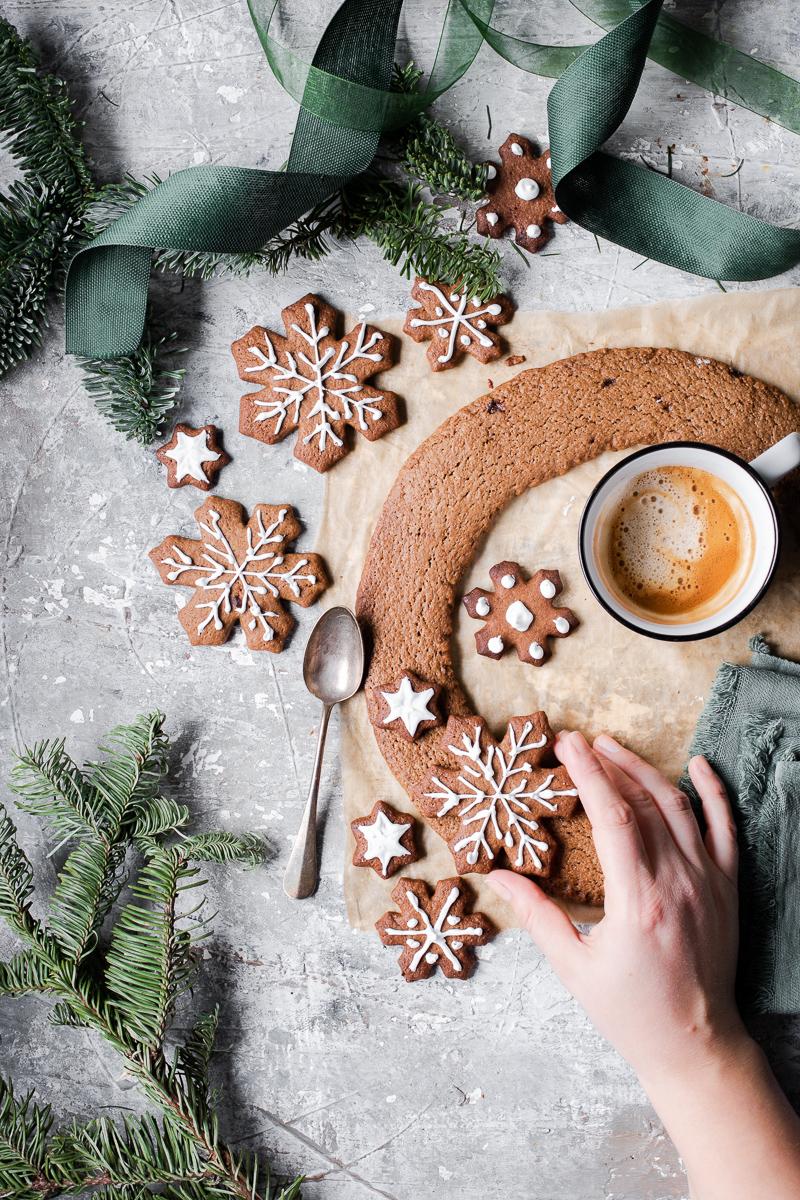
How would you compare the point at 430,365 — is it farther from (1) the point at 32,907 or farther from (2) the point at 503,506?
(1) the point at 32,907

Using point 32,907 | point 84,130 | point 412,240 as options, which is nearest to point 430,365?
point 412,240

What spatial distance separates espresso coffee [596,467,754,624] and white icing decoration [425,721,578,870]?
276mm

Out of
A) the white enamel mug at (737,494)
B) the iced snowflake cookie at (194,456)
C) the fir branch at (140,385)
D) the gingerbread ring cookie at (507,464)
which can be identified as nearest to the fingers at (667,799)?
the gingerbread ring cookie at (507,464)

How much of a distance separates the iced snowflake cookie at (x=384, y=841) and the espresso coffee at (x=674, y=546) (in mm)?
497

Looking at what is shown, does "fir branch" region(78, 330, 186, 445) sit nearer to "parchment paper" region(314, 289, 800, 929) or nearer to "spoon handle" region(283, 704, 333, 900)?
"parchment paper" region(314, 289, 800, 929)

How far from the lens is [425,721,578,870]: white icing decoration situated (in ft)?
4.20

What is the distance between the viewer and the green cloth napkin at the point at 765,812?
4.10 feet

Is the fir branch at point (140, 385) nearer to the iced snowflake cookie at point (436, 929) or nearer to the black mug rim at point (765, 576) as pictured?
the black mug rim at point (765, 576)

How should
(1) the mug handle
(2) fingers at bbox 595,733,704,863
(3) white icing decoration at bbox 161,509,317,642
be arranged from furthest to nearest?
1. (3) white icing decoration at bbox 161,509,317,642
2. (2) fingers at bbox 595,733,704,863
3. (1) the mug handle

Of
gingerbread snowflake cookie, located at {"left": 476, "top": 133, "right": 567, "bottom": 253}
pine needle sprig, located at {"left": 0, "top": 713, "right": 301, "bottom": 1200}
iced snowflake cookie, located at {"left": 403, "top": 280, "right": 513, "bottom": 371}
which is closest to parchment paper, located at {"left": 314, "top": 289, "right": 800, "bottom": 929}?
iced snowflake cookie, located at {"left": 403, "top": 280, "right": 513, "bottom": 371}

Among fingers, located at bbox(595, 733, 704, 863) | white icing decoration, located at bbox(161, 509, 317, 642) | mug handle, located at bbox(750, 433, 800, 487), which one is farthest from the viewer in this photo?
white icing decoration, located at bbox(161, 509, 317, 642)

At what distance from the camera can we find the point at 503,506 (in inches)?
51.6

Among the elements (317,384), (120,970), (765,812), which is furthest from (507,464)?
(120,970)

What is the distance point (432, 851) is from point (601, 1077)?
457 millimetres
